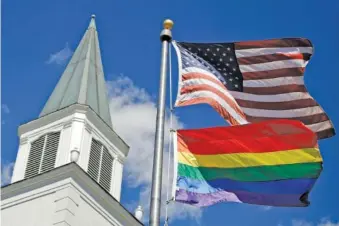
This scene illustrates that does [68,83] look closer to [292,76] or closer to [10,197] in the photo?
[10,197]

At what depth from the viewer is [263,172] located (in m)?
14.6

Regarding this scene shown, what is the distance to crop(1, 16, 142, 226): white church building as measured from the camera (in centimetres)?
2509

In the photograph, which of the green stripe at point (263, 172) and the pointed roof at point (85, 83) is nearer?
the green stripe at point (263, 172)

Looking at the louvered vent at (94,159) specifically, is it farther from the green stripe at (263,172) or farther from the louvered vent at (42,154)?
the green stripe at (263,172)

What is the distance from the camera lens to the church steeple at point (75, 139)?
88.9 feet

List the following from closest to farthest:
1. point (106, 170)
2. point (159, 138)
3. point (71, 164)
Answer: point (159, 138) → point (71, 164) → point (106, 170)

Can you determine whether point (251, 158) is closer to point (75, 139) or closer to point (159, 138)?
point (159, 138)

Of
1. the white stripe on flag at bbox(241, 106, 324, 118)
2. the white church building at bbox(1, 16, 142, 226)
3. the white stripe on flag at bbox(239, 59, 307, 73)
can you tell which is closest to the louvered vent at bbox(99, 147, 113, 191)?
the white church building at bbox(1, 16, 142, 226)

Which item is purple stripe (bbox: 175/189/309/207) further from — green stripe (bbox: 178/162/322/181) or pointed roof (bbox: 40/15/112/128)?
pointed roof (bbox: 40/15/112/128)

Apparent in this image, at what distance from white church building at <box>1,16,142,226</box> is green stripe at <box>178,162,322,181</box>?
421 inches

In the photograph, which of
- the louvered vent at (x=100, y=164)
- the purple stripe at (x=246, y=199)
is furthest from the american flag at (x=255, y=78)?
the louvered vent at (x=100, y=164)

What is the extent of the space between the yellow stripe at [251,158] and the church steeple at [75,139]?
12099 mm

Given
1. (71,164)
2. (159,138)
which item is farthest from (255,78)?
(71,164)

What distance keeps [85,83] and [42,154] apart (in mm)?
4628
